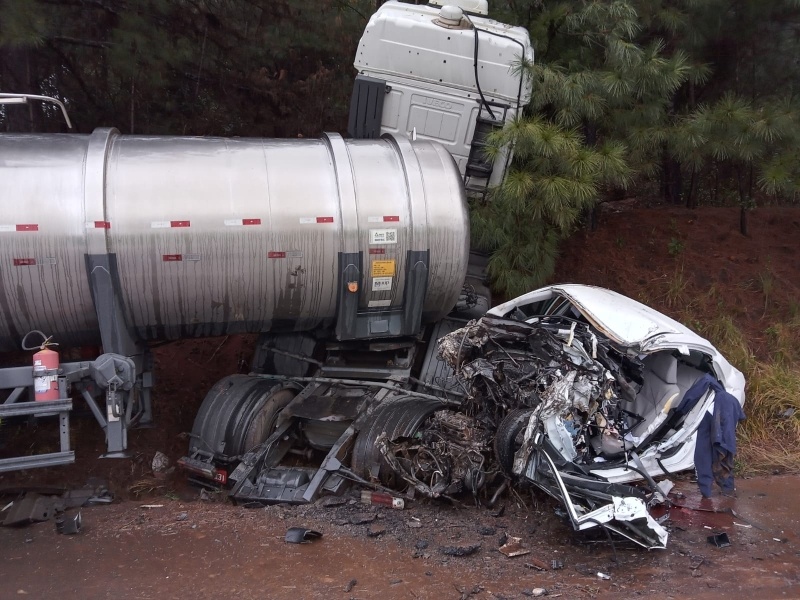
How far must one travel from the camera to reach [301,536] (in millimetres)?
5008

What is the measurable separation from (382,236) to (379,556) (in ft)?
8.73

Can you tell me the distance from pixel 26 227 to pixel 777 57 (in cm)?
838

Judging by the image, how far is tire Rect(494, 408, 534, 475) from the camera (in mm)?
5285

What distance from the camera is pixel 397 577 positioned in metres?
4.52

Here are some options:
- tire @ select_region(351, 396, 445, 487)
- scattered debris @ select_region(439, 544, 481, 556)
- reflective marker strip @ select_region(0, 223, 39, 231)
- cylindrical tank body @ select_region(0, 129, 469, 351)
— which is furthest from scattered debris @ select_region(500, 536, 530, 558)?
reflective marker strip @ select_region(0, 223, 39, 231)

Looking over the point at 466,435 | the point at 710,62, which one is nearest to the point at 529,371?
the point at 466,435

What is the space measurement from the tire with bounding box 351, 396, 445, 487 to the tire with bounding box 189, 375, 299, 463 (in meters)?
0.94

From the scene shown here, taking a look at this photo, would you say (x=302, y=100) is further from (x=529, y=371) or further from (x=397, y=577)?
(x=397, y=577)

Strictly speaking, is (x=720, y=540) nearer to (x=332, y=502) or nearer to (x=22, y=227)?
(x=332, y=502)

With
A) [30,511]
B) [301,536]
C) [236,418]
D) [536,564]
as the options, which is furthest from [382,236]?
[30,511]

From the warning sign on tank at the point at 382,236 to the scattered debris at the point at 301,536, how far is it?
2.45 m

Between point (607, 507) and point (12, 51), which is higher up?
point (12, 51)

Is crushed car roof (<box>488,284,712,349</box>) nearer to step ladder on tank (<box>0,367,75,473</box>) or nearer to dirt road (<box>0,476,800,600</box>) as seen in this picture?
dirt road (<box>0,476,800,600</box>)

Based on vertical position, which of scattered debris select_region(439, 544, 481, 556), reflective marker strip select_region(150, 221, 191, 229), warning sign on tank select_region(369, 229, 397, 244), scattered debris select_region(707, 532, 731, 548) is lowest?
scattered debris select_region(439, 544, 481, 556)
